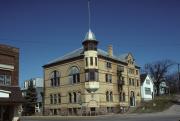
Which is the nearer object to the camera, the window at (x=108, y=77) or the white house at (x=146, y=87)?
the window at (x=108, y=77)

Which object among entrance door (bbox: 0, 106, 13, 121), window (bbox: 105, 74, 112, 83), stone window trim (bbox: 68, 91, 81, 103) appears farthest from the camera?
Answer: window (bbox: 105, 74, 112, 83)

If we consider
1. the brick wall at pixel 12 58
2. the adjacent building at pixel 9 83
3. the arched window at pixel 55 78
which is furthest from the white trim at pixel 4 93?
the arched window at pixel 55 78

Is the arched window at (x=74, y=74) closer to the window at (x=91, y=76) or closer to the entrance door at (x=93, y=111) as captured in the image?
the window at (x=91, y=76)

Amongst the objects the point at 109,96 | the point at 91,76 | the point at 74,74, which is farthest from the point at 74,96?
the point at 109,96

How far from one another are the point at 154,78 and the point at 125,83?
34.6m

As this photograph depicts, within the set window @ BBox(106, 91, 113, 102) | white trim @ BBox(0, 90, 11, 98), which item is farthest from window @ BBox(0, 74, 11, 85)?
window @ BBox(106, 91, 113, 102)

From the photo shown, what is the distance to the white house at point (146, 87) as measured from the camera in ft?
309

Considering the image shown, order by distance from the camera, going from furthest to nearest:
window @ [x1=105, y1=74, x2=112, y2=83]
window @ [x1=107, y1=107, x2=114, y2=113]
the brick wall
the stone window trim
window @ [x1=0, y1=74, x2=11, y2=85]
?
1. window @ [x1=105, y1=74, x2=112, y2=83]
2. window @ [x1=107, y1=107, x2=114, y2=113]
3. the stone window trim
4. the brick wall
5. window @ [x1=0, y1=74, x2=11, y2=85]

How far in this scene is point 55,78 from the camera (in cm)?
7138

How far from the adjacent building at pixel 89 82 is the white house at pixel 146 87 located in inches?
658

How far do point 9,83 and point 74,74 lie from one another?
29.1m

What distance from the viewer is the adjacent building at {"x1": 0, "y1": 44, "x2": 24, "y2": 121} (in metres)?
36.6

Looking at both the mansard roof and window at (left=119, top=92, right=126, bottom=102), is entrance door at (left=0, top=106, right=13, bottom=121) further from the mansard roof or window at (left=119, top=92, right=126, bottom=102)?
window at (left=119, top=92, right=126, bottom=102)

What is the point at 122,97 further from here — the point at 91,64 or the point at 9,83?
the point at 9,83
